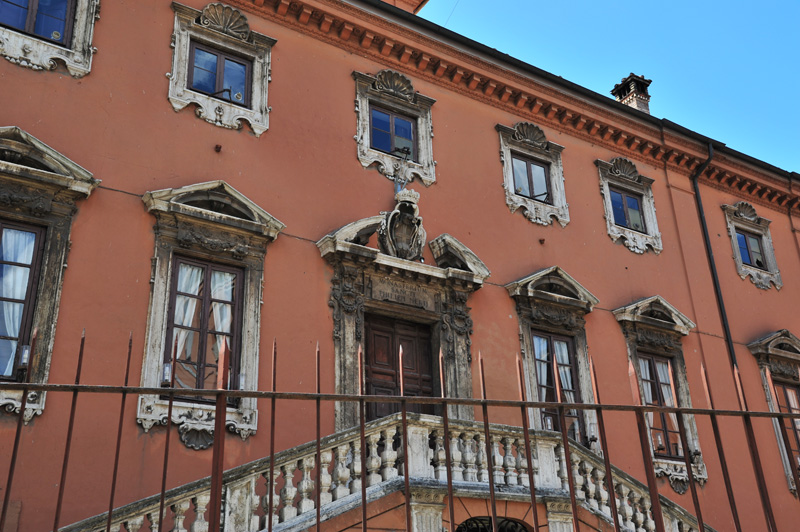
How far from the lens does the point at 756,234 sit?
1791 cm

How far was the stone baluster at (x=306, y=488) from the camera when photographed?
7734 millimetres

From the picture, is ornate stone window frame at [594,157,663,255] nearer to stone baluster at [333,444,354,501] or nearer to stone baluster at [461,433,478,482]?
stone baluster at [461,433,478,482]

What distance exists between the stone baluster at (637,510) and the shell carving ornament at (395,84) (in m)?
7.12

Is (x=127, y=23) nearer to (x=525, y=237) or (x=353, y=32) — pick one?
(x=353, y=32)

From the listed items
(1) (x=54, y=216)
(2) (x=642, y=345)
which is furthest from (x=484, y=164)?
(1) (x=54, y=216)

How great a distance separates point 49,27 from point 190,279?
3737 mm

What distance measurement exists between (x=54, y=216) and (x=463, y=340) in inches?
234

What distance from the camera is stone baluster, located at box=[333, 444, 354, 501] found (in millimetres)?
8031

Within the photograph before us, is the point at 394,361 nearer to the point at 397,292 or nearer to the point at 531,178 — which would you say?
the point at 397,292

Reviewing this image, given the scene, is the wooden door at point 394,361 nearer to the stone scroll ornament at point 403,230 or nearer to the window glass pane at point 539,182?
the stone scroll ornament at point 403,230

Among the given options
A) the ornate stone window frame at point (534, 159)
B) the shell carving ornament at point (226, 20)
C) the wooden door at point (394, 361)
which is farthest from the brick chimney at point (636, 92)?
the shell carving ornament at point (226, 20)

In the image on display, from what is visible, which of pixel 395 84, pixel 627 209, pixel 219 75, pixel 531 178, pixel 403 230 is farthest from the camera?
pixel 627 209

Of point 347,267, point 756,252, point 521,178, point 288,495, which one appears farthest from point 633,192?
point 288,495

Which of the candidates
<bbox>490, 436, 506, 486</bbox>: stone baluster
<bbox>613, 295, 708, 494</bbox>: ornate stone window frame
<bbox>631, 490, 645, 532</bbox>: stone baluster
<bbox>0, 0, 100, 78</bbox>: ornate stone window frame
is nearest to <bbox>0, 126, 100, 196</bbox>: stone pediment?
<bbox>0, 0, 100, 78</bbox>: ornate stone window frame
